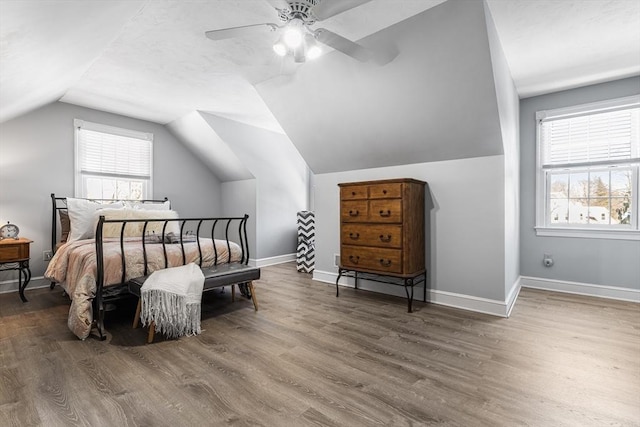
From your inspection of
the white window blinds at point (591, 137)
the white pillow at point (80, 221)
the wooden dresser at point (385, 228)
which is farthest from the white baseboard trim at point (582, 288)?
the white pillow at point (80, 221)

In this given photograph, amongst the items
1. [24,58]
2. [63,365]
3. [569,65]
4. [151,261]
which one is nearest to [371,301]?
[151,261]

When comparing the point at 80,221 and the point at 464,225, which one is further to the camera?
the point at 80,221

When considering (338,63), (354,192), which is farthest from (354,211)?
(338,63)

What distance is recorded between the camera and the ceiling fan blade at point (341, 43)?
2.15m

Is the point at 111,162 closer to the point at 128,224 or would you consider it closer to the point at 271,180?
the point at 128,224

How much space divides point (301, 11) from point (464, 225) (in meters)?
2.49

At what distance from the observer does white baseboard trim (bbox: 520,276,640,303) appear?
3459mm

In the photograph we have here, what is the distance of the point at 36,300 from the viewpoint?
3469 mm

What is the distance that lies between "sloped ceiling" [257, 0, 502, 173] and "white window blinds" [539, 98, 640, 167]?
1.57 meters

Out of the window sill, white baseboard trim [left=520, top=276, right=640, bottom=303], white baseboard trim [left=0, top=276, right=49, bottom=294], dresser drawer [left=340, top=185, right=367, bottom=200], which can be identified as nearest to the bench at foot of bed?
dresser drawer [left=340, top=185, right=367, bottom=200]

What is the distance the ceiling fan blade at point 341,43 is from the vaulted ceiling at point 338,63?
0.79ft

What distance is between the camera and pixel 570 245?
383cm

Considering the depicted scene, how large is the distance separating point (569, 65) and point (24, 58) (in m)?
4.70

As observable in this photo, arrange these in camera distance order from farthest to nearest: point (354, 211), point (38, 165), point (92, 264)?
1. point (38, 165)
2. point (354, 211)
3. point (92, 264)
